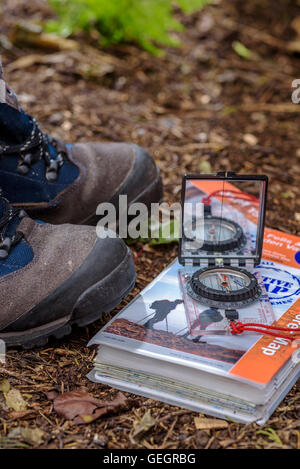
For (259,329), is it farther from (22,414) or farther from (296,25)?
(296,25)

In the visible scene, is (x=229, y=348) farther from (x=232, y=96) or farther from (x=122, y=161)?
(x=232, y=96)

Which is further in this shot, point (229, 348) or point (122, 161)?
point (122, 161)

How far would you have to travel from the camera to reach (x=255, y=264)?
167 centimetres

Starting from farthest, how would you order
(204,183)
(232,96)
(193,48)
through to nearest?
(193,48) < (232,96) < (204,183)

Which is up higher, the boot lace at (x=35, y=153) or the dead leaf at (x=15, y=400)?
the boot lace at (x=35, y=153)

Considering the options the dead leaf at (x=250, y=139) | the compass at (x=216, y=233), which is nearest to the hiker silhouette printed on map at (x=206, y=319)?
the compass at (x=216, y=233)

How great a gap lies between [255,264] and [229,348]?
1.32 feet

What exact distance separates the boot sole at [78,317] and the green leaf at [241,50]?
2584 millimetres

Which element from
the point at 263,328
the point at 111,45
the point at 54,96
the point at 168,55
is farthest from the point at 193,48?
the point at 263,328

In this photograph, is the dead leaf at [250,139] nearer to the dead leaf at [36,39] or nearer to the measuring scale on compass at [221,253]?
the measuring scale on compass at [221,253]

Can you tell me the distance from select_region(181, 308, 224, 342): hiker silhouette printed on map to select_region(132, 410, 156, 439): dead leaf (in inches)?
8.6

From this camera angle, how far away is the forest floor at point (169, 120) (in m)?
1.24

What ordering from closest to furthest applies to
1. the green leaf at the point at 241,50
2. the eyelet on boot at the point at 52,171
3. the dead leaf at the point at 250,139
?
1. the eyelet on boot at the point at 52,171
2. the dead leaf at the point at 250,139
3. the green leaf at the point at 241,50

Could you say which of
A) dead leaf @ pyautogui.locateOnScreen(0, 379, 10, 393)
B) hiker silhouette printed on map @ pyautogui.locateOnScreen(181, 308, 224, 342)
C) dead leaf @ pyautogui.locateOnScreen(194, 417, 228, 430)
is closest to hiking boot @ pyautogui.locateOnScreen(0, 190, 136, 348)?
dead leaf @ pyautogui.locateOnScreen(0, 379, 10, 393)
